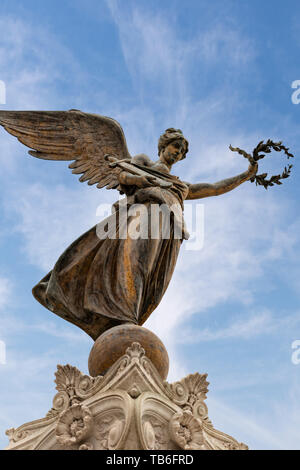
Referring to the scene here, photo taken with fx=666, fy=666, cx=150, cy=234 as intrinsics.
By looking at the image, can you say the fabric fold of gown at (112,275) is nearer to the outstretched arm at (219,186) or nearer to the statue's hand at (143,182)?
the statue's hand at (143,182)

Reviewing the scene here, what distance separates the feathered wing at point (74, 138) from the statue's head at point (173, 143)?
84 centimetres

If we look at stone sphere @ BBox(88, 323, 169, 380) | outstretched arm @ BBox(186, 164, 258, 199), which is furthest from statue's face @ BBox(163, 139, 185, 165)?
stone sphere @ BBox(88, 323, 169, 380)

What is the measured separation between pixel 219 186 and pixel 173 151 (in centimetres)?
97

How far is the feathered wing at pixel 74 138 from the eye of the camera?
10.0 m

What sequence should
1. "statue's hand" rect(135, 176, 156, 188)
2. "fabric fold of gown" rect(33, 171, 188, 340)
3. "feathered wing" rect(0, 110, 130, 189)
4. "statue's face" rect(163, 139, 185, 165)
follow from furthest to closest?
"feathered wing" rect(0, 110, 130, 189) → "statue's face" rect(163, 139, 185, 165) → "statue's hand" rect(135, 176, 156, 188) → "fabric fold of gown" rect(33, 171, 188, 340)

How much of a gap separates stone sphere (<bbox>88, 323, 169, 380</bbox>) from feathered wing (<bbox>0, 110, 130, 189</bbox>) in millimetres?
→ 3586

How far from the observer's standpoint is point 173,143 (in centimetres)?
923

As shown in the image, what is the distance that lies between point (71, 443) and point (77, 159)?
537 centimetres

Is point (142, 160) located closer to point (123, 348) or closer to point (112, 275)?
point (112, 275)

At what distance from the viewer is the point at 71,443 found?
223 inches

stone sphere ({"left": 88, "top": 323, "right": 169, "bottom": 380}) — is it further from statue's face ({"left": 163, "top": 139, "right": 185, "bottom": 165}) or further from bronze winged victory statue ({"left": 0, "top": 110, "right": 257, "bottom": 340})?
statue's face ({"left": 163, "top": 139, "right": 185, "bottom": 165})

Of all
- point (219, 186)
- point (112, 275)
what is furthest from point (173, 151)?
point (112, 275)

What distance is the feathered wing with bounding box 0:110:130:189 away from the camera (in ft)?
32.9
